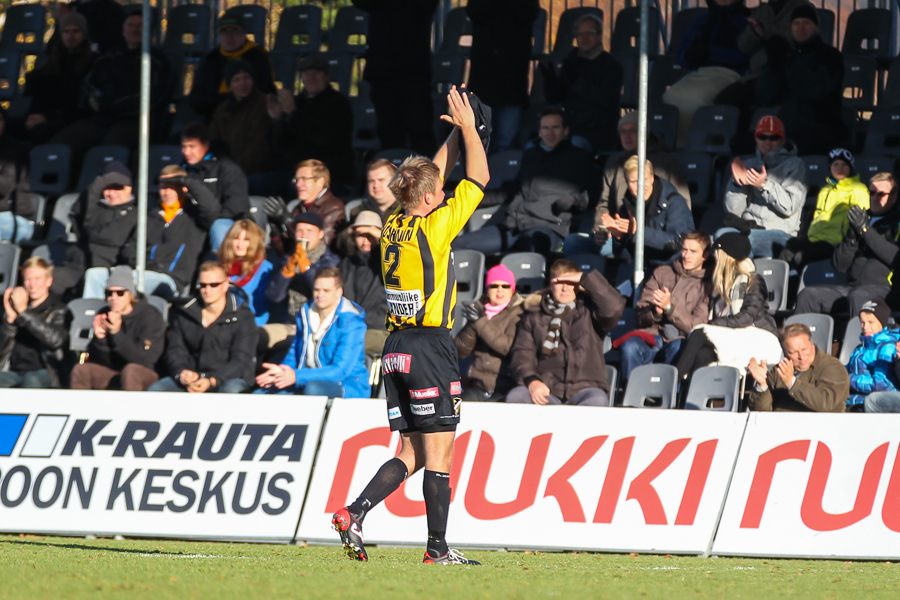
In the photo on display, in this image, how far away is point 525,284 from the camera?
12.0m

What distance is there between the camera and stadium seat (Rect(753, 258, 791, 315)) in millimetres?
11664

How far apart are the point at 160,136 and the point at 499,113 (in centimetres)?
456

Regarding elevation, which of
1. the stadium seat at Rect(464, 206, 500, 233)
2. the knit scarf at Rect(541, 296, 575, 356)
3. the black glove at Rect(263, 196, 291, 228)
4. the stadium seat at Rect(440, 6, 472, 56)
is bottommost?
the knit scarf at Rect(541, 296, 575, 356)

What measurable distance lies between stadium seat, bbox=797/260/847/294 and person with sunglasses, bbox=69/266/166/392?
6.07 meters

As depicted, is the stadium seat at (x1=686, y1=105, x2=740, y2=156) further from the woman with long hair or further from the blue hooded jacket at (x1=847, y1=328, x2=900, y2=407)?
the woman with long hair

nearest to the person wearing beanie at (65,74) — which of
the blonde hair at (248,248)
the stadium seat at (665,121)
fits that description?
the blonde hair at (248,248)

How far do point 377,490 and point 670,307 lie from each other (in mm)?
5188

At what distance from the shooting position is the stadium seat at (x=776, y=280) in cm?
1166

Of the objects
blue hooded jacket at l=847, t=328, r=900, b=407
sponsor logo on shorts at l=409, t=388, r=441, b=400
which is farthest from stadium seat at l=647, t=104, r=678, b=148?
sponsor logo on shorts at l=409, t=388, r=441, b=400

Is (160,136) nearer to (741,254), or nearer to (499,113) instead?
(499,113)

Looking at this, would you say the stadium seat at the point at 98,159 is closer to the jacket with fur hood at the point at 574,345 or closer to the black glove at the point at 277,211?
the black glove at the point at 277,211

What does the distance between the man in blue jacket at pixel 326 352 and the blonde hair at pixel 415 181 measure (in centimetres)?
396

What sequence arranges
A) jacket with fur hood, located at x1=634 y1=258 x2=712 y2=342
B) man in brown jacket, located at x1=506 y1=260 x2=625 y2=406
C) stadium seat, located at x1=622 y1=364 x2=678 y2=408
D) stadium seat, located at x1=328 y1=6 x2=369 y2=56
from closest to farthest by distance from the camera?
stadium seat, located at x1=622 y1=364 x2=678 y2=408 → man in brown jacket, located at x1=506 y1=260 x2=625 y2=406 → jacket with fur hood, located at x1=634 y1=258 x2=712 y2=342 → stadium seat, located at x1=328 y1=6 x2=369 y2=56

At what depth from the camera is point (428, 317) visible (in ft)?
21.5
